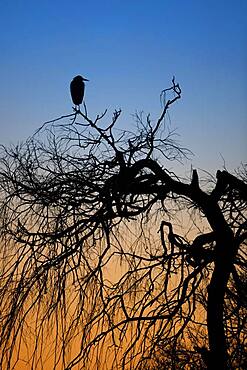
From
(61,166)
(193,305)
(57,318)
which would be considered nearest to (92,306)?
(57,318)

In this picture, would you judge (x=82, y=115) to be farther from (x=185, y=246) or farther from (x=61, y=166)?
(x=185, y=246)

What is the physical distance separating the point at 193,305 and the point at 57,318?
1.03m

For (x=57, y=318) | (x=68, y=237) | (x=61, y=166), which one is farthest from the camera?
(x=61, y=166)

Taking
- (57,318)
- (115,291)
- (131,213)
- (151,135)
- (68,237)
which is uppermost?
(151,135)

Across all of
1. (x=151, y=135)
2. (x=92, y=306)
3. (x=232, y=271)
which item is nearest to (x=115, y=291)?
(x=92, y=306)

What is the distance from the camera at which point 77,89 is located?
5926 mm

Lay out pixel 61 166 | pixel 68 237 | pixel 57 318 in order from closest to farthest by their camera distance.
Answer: pixel 57 318
pixel 68 237
pixel 61 166

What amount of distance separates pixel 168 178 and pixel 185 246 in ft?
1.82

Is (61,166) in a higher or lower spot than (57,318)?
higher

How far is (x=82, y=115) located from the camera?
497 cm

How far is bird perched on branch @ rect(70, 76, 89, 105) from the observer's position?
567cm

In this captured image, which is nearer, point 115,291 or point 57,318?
point 57,318

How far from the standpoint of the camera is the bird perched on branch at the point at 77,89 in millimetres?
5672

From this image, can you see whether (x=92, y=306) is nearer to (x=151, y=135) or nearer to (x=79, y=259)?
(x=79, y=259)
